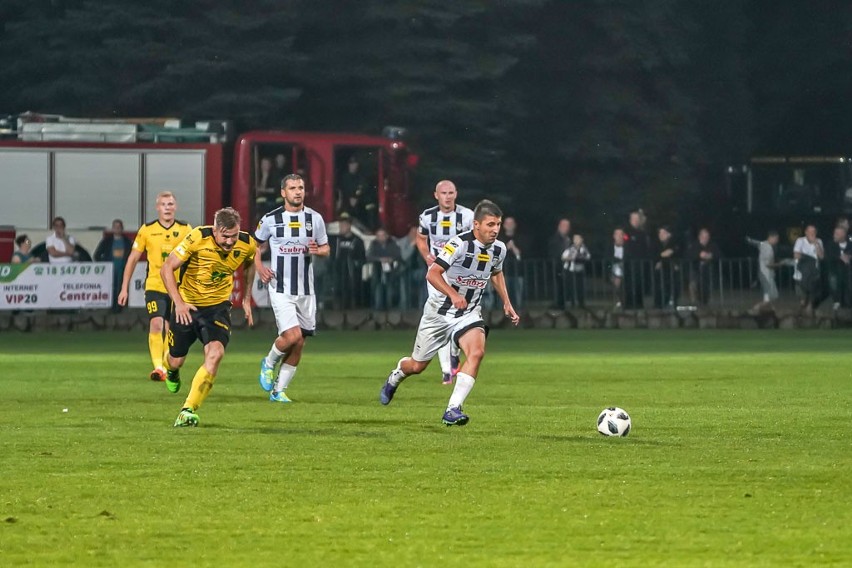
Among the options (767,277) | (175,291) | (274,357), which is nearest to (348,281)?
(767,277)

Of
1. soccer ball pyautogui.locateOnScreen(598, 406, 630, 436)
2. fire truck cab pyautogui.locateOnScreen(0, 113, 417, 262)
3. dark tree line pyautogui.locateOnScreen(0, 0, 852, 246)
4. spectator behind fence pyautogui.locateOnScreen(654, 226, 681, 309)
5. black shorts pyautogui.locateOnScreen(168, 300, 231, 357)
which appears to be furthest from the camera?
dark tree line pyautogui.locateOnScreen(0, 0, 852, 246)

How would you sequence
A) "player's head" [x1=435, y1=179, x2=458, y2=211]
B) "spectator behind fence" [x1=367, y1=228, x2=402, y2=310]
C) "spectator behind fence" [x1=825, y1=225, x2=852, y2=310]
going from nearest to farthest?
"player's head" [x1=435, y1=179, x2=458, y2=211] < "spectator behind fence" [x1=825, y1=225, x2=852, y2=310] < "spectator behind fence" [x1=367, y1=228, x2=402, y2=310]

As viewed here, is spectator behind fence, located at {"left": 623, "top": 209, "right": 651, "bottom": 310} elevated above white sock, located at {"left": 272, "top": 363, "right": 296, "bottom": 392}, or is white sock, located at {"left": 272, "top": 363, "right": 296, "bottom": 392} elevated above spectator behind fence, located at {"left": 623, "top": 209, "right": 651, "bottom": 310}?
spectator behind fence, located at {"left": 623, "top": 209, "right": 651, "bottom": 310}

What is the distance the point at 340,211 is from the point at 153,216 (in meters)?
3.62

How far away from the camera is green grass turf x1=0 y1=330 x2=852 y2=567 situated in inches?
313

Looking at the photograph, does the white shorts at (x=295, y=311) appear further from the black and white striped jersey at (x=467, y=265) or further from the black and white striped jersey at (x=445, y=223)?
the black and white striped jersey at (x=467, y=265)

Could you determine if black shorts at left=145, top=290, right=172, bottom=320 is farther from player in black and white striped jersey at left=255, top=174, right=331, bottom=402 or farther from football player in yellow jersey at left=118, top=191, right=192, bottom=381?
player in black and white striped jersey at left=255, top=174, right=331, bottom=402

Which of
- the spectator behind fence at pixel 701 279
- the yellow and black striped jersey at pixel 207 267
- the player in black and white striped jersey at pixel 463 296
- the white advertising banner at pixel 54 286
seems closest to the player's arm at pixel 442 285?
the player in black and white striped jersey at pixel 463 296

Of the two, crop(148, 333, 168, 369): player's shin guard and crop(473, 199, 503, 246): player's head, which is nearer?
crop(473, 199, 503, 246): player's head

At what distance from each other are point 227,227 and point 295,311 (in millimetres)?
2922

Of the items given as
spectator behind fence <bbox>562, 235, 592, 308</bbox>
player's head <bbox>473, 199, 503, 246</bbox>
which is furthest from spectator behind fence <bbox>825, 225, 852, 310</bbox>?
player's head <bbox>473, 199, 503, 246</bbox>

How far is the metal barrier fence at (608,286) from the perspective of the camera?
29.5 metres

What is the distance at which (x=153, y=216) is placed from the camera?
3475 cm

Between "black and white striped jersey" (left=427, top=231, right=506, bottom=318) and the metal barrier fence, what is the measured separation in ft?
50.8
